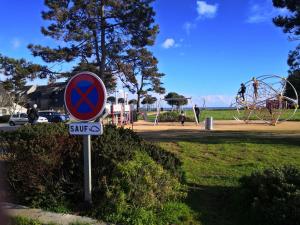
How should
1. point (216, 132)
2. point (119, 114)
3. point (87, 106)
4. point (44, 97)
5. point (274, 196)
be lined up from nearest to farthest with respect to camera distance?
1. point (87, 106)
2. point (274, 196)
3. point (216, 132)
4. point (119, 114)
5. point (44, 97)

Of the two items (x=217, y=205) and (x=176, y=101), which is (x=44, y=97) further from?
(x=217, y=205)

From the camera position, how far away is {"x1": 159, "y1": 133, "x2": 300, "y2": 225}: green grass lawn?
294 inches

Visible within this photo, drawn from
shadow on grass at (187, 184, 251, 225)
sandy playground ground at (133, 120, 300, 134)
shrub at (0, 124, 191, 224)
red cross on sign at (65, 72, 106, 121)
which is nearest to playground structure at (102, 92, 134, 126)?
sandy playground ground at (133, 120, 300, 134)

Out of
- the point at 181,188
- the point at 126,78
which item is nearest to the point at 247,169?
the point at 181,188

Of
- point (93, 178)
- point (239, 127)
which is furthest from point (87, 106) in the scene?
point (239, 127)

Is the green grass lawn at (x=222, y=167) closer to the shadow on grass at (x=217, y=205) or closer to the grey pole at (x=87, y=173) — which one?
the shadow on grass at (x=217, y=205)

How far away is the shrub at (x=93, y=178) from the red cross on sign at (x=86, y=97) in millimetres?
832

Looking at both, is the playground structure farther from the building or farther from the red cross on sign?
the building

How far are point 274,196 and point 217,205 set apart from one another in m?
1.18

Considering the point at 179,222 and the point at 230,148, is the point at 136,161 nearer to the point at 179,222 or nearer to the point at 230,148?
the point at 179,222

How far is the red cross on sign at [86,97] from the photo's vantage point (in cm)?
649

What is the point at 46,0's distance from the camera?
35438 millimetres

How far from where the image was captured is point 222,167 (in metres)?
11.2

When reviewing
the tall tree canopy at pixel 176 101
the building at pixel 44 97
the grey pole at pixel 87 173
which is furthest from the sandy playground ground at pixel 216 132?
the building at pixel 44 97
